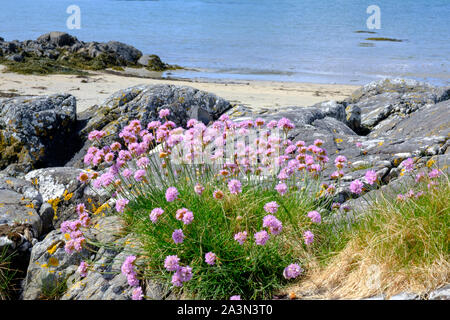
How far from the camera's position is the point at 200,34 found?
42.3 metres

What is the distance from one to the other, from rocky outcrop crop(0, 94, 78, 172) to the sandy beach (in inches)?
175

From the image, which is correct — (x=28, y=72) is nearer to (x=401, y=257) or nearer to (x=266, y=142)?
(x=266, y=142)

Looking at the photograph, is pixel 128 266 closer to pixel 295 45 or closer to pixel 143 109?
pixel 143 109

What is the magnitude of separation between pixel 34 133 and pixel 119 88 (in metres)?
8.84

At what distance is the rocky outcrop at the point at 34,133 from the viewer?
6.74m

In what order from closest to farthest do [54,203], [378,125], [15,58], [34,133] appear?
1. [54,203]
2. [34,133]
3. [378,125]
4. [15,58]

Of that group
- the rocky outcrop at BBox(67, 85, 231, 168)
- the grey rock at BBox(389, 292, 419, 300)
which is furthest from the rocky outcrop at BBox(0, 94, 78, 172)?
the grey rock at BBox(389, 292, 419, 300)

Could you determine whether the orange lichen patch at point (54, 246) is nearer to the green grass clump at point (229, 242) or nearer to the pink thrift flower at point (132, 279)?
the green grass clump at point (229, 242)

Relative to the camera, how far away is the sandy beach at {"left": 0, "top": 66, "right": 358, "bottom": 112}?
44.7ft

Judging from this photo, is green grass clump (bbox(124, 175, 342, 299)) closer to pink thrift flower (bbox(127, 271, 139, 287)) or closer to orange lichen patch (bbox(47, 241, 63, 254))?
pink thrift flower (bbox(127, 271, 139, 287))

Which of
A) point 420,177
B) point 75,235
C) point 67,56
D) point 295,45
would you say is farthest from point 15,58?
point 295,45

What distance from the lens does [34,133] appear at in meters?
6.87

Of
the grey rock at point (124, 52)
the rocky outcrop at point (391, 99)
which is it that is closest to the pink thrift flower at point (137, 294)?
the rocky outcrop at point (391, 99)
